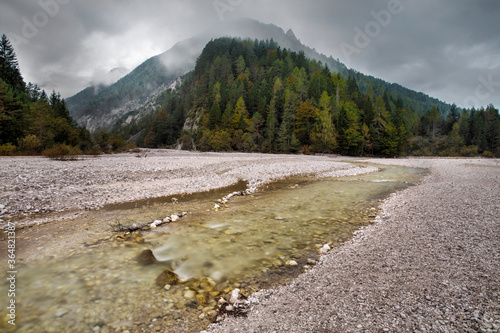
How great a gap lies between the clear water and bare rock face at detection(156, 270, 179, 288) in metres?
0.14

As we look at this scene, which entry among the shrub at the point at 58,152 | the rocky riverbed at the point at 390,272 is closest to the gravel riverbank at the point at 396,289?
the rocky riverbed at the point at 390,272

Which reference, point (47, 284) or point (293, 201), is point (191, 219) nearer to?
point (47, 284)

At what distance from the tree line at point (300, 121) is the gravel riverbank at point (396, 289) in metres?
57.5

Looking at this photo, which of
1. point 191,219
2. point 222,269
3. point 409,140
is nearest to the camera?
point 222,269

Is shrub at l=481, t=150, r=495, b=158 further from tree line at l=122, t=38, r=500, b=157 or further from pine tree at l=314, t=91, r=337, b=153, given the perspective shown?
pine tree at l=314, t=91, r=337, b=153

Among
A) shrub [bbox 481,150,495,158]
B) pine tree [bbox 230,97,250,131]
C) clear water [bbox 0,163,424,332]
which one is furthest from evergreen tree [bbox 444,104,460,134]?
clear water [bbox 0,163,424,332]

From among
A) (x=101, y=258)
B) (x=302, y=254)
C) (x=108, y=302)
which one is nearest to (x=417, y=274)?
(x=302, y=254)

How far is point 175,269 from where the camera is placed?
5.44 metres

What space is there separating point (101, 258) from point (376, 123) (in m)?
72.9

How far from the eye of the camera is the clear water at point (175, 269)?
380cm

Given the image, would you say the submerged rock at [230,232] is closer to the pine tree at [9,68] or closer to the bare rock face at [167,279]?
the bare rock face at [167,279]

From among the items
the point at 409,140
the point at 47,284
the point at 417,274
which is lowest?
the point at 47,284

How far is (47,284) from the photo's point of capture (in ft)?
15.5

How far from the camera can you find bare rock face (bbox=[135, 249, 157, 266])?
5.68 metres
